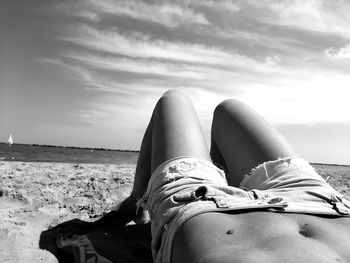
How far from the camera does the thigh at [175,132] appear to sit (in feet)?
5.52

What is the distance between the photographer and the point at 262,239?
1135mm

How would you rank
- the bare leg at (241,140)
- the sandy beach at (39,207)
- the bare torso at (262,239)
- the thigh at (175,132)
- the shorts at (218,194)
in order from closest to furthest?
the bare torso at (262,239)
the shorts at (218,194)
the thigh at (175,132)
the bare leg at (241,140)
the sandy beach at (39,207)

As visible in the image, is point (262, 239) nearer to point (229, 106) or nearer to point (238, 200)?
point (238, 200)

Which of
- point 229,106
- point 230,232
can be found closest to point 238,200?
A: point 230,232

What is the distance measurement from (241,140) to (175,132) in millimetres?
408

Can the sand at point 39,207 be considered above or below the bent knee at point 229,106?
below

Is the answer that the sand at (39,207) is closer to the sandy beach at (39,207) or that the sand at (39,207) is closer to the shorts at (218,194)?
the sandy beach at (39,207)

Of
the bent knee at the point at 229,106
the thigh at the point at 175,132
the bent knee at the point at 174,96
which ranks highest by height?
the bent knee at the point at 174,96

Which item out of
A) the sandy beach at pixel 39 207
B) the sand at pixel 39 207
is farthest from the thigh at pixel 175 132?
the sand at pixel 39 207

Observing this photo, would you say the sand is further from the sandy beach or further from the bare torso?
the bare torso

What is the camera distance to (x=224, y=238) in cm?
115

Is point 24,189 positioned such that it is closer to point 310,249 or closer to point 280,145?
point 280,145

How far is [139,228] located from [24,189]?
5.13 feet

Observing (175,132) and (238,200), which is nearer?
(238,200)
